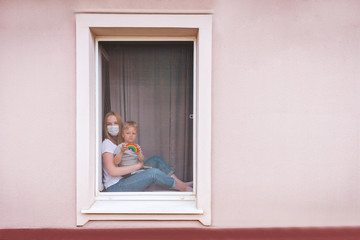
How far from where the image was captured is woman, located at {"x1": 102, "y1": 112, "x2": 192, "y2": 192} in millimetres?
2879

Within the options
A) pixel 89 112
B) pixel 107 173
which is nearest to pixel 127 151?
pixel 107 173

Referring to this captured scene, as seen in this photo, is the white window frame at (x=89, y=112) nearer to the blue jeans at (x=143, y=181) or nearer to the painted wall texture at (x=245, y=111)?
the painted wall texture at (x=245, y=111)

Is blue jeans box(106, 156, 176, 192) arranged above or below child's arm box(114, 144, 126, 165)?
below

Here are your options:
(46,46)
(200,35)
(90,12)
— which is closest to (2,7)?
(46,46)

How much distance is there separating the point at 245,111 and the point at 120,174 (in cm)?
167

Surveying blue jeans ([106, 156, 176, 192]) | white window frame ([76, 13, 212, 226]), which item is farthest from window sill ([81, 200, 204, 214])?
blue jeans ([106, 156, 176, 192])

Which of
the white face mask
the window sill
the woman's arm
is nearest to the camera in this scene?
the window sill

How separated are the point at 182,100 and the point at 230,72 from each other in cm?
69

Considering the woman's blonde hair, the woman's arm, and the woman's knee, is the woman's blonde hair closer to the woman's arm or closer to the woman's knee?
the woman's arm

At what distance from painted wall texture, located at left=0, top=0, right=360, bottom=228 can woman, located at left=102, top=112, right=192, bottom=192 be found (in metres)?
0.40

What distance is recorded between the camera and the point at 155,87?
2.99 m

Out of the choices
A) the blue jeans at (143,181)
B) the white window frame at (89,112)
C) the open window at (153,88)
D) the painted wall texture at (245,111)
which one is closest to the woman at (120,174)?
the blue jeans at (143,181)

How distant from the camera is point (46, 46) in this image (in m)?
2.63

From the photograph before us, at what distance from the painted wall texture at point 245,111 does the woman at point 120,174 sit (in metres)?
0.40
